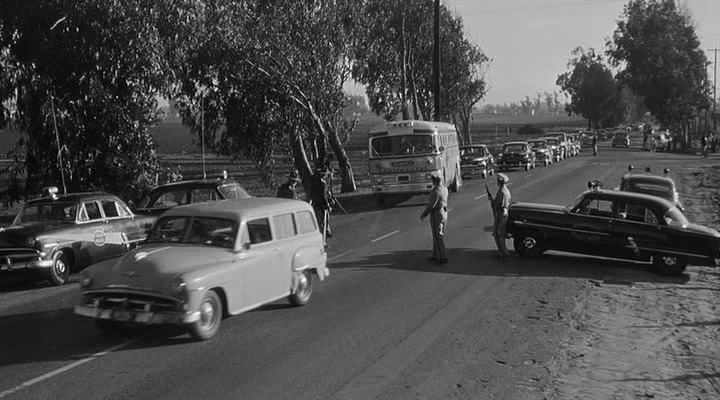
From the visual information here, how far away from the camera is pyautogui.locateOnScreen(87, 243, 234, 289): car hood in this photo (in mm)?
8664

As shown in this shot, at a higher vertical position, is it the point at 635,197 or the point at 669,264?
the point at 635,197

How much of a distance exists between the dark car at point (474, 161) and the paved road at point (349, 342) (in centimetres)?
2615

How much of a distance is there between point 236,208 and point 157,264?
159 centimetres

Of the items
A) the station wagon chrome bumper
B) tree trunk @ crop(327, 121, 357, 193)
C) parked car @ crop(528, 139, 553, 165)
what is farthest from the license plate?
parked car @ crop(528, 139, 553, 165)

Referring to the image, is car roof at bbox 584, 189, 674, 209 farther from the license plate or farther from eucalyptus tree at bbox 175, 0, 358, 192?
eucalyptus tree at bbox 175, 0, 358, 192

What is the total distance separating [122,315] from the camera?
8.63 metres

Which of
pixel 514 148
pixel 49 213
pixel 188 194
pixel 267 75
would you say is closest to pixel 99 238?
pixel 49 213

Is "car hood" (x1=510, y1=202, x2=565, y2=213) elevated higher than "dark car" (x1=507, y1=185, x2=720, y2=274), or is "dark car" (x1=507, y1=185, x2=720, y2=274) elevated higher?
"car hood" (x1=510, y1=202, x2=565, y2=213)

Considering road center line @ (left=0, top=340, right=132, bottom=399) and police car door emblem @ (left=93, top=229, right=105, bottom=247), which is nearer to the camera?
road center line @ (left=0, top=340, right=132, bottom=399)

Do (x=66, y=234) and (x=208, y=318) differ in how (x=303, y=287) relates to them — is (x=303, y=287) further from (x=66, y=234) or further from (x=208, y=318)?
(x=66, y=234)

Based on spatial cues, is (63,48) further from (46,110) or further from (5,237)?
(5,237)

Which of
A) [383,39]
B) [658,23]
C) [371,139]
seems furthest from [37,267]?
[658,23]

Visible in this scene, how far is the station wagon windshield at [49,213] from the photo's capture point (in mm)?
13773

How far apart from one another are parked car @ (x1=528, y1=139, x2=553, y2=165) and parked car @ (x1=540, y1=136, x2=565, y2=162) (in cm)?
123
